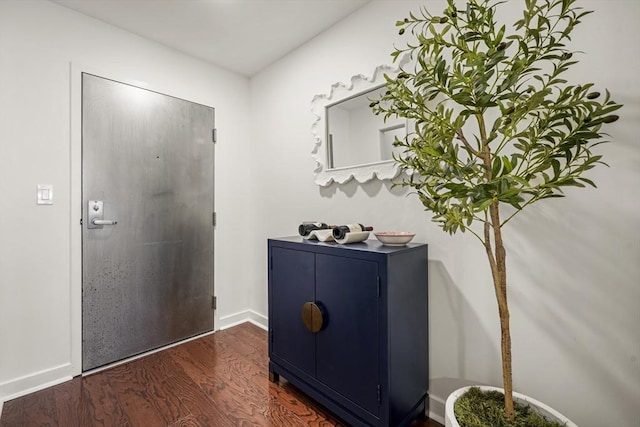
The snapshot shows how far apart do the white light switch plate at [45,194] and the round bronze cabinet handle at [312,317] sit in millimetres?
1742

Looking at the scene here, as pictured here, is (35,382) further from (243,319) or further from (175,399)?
(243,319)

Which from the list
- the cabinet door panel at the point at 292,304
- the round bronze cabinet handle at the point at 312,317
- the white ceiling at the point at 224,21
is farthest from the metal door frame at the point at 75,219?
the round bronze cabinet handle at the point at 312,317

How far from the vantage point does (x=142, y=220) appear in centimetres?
224

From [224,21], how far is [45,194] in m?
1.64

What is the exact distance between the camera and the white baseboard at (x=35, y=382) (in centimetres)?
171

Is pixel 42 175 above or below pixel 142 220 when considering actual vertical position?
above

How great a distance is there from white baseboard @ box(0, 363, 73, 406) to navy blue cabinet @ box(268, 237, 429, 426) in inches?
56.7

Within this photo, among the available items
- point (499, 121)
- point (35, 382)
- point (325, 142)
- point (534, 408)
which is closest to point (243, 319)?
point (35, 382)

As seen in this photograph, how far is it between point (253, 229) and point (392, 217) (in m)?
1.56

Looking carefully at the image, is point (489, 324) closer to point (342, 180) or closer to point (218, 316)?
point (342, 180)

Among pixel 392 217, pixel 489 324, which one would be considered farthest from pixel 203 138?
pixel 489 324

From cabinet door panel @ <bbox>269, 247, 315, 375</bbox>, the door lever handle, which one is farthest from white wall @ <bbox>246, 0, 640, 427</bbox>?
the door lever handle

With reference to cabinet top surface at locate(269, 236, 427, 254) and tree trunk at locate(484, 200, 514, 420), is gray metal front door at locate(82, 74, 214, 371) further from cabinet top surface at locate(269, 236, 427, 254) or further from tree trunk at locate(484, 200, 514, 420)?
tree trunk at locate(484, 200, 514, 420)

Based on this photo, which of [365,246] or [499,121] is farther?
[365,246]
